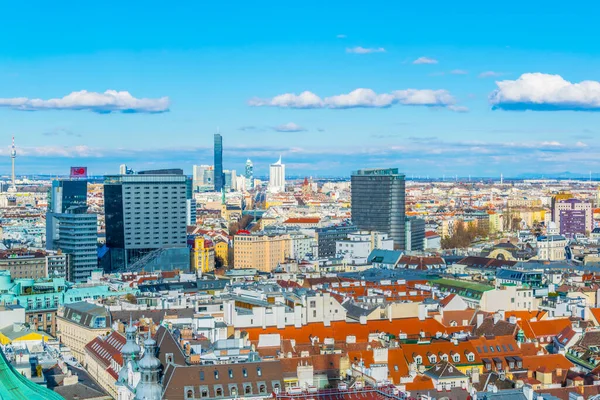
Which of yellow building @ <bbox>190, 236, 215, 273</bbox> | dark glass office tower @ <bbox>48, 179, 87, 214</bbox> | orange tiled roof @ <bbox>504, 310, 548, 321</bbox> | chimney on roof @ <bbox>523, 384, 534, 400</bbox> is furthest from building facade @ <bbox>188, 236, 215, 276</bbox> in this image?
chimney on roof @ <bbox>523, 384, 534, 400</bbox>

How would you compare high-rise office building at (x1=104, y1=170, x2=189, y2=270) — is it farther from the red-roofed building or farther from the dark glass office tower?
the red-roofed building

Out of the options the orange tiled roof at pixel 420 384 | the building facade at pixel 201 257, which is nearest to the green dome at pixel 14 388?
the orange tiled roof at pixel 420 384

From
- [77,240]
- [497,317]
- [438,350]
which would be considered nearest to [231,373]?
[438,350]

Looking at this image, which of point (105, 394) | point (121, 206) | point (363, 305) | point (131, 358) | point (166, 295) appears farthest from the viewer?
point (121, 206)

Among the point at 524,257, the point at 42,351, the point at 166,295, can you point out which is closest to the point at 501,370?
the point at 42,351

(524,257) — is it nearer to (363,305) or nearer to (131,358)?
(363,305)

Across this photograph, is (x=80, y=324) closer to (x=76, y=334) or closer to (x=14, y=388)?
(x=76, y=334)
